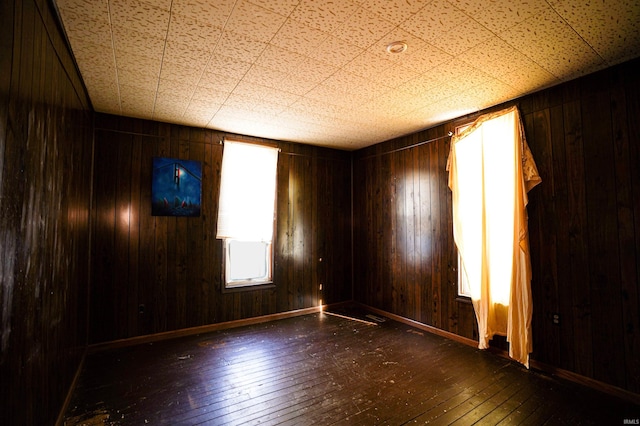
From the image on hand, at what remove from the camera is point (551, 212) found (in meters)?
2.73

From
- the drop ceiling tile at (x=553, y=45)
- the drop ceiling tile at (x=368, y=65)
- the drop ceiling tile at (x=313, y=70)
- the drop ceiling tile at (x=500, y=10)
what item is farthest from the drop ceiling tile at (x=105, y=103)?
the drop ceiling tile at (x=553, y=45)

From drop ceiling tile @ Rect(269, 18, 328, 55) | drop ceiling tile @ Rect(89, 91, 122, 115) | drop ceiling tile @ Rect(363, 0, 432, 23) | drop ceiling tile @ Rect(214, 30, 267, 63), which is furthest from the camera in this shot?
drop ceiling tile @ Rect(89, 91, 122, 115)

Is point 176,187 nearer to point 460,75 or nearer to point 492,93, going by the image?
point 460,75

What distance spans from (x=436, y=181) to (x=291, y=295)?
2.73 meters

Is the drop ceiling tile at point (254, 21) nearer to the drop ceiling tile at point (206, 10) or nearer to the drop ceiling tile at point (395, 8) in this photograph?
the drop ceiling tile at point (206, 10)

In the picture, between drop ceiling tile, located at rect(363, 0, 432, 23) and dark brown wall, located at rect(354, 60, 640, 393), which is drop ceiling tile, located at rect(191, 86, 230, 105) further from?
dark brown wall, located at rect(354, 60, 640, 393)

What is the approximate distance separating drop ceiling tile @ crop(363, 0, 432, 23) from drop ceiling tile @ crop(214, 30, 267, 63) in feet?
2.64

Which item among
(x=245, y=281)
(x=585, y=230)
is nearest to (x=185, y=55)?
(x=245, y=281)

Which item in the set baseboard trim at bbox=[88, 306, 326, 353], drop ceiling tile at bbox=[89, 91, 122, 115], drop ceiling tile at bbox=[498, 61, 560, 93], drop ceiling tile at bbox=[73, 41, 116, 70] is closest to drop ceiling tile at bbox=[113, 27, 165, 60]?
drop ceiling tile at bbox=[73, 41, 116, 70]

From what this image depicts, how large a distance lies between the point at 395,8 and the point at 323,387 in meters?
2.85

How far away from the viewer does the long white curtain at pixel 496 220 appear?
9.09ft

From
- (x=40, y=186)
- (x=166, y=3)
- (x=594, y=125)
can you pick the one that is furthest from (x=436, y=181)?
(x=40, y=186)

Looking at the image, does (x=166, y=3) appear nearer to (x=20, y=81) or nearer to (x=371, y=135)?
(x=20, y=81)

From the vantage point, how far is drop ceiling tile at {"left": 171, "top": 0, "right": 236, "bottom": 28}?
1.66 metres
